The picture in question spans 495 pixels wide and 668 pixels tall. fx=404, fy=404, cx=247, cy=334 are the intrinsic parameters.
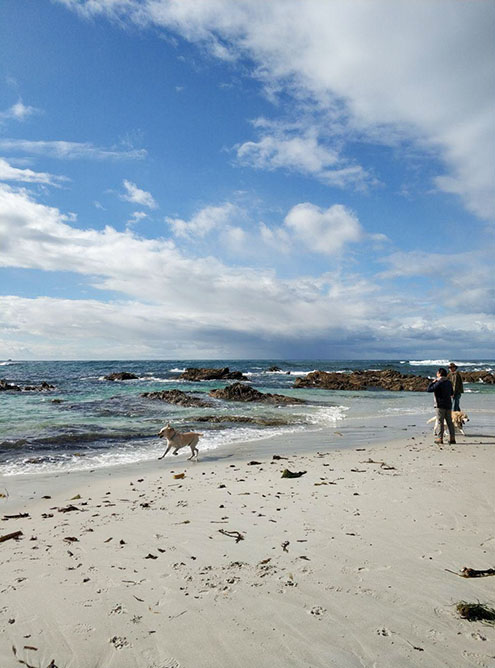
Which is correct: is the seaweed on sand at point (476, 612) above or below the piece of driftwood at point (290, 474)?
above

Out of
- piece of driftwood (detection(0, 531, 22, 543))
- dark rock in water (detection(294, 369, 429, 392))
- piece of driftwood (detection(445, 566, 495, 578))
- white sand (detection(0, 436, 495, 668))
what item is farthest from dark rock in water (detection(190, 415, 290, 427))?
dark rock in water (detection(294, 369, 429, 392))

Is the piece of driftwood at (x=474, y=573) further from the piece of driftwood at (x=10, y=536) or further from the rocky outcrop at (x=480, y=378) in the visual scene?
the rocky outcrop at (x=480, y=378)

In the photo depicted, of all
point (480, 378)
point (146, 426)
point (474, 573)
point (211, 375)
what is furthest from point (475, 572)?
point (480, 378)

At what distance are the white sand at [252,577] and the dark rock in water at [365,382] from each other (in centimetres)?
2839

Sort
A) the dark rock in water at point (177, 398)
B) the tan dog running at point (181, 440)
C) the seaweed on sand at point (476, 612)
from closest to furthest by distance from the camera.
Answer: the seaweed on sand at point (476, 612)
the tan dog running at point (181, 440)
the dark rock in water at point (177, 398)

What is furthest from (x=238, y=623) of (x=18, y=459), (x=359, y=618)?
(x=18, y=459)

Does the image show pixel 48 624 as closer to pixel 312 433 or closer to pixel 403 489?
pixel 403 489

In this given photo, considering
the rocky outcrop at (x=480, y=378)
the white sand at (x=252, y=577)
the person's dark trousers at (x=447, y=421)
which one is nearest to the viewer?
the white sand at (x=252, y=577)

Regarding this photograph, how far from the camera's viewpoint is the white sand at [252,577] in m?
2.72

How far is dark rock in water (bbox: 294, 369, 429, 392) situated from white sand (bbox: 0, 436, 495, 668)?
28385 mm

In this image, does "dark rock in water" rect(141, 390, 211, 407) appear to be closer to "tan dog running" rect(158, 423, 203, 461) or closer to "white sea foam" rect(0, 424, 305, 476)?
"white sea foam" rect(0, 424, 305, 476)

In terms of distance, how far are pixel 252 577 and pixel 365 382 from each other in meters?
34.5

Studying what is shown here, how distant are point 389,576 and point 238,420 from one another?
12.2m

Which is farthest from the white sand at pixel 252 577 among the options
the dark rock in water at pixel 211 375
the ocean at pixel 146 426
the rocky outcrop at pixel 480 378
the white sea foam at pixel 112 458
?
the rocky outcrop at pixel 480 378
